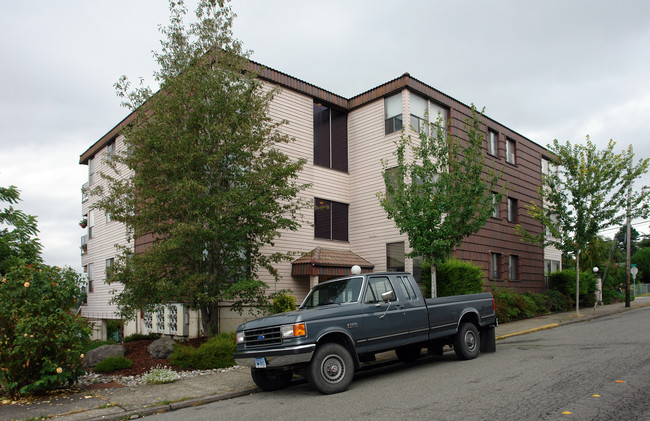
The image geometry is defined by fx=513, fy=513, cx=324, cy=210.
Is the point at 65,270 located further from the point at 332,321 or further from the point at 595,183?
the point at 595,183

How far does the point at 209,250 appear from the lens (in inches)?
504

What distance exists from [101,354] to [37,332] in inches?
146

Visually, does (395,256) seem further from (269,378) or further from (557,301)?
(269,378)

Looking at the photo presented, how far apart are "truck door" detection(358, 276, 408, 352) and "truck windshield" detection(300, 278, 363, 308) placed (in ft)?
0.68

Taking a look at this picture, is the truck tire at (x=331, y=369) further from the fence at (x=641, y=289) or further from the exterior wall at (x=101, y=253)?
the fence at (x=641, y=289)

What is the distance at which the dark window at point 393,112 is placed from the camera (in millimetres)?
20269

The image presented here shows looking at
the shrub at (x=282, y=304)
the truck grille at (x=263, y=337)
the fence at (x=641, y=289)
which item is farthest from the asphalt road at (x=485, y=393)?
the fence at (x=641, y=289)

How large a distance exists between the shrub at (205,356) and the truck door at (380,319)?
4.06 meters

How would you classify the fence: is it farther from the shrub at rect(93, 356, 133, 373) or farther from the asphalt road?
the shrub at rect(93, 356, 133, 373)

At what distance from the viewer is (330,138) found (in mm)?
21750

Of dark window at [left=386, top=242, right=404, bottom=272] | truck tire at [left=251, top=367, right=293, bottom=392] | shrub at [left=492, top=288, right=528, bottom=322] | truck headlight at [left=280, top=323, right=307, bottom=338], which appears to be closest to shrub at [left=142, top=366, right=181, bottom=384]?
truck tire at [left=251, top=367, right=293, bottom=392]

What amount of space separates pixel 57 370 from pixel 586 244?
20.0 metres

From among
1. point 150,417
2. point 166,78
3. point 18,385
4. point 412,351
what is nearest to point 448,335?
point 412,351

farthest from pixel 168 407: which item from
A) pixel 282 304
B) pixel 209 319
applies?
pixel 282 304
